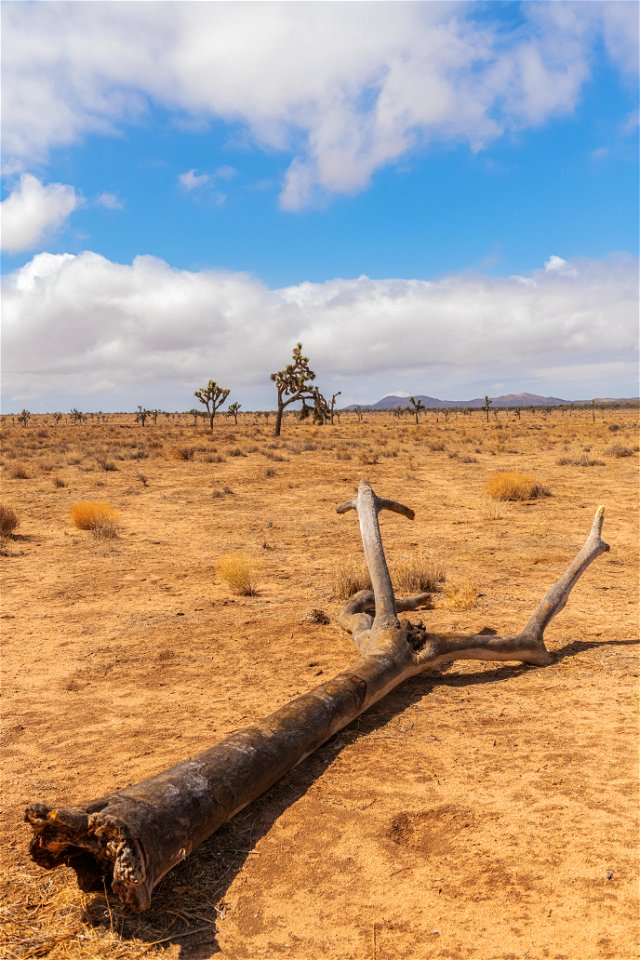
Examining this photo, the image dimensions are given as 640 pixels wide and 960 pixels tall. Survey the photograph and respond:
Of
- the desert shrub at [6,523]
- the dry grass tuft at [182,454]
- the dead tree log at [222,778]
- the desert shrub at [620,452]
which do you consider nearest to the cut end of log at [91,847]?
the dead tree log at [222,778]

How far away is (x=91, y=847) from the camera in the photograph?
2768 mm

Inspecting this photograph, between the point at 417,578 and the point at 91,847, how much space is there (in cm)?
642

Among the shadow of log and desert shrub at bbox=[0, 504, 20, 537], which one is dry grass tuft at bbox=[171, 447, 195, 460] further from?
the shadow of log

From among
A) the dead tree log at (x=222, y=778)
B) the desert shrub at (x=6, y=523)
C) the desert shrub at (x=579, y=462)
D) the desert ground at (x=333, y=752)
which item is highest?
the desert shrub at (x=579, y=462)

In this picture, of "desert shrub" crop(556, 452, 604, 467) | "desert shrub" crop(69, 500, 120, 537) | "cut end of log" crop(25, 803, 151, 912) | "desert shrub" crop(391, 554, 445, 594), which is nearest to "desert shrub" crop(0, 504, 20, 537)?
"desert shrub" crop(69, 500, 120, 537)

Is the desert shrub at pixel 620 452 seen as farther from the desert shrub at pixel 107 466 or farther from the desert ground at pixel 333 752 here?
the desert shrub at pixel 107 466

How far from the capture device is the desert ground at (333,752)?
2834 mm

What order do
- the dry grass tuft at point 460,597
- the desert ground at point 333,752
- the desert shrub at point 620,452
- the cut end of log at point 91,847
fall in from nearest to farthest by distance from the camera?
the cut end of log at point 91,847 < the desert ground at point 333,752 < the dry grass tuft at point 460,597 < the desert shrub at point 620,452

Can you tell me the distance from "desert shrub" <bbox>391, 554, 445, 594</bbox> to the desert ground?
1.12ft

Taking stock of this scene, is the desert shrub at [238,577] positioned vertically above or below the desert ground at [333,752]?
above

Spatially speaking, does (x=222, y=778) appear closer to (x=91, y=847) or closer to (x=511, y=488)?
(x=91, y=847)

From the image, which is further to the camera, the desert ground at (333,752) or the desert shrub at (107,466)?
the desert shrub at (107,466)

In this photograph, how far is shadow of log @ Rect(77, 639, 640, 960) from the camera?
Answer: 9.09 ft

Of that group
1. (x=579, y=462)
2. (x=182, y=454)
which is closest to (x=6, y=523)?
(x=182, y=454)
